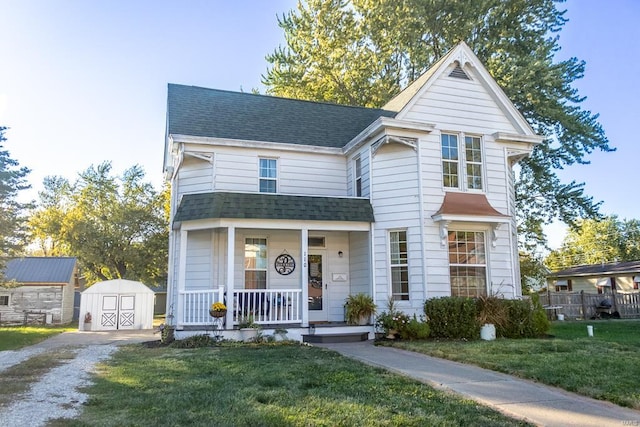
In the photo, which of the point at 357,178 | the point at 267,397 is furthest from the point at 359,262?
the point at 267,397

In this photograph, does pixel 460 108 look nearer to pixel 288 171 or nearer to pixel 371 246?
pixel 371 246

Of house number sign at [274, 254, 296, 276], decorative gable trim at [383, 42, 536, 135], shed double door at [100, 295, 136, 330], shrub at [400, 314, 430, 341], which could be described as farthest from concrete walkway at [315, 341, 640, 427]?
shed double door at [100, 295, 136, 330]

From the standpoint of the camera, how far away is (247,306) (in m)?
11.8

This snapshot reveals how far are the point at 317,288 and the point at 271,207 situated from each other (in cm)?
298

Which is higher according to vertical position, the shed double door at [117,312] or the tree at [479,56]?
the tree at [479,56]

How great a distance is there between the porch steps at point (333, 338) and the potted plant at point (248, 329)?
121 centimetres

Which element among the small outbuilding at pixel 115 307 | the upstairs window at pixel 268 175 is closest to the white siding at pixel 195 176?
the upstairs window at pixel 268 175

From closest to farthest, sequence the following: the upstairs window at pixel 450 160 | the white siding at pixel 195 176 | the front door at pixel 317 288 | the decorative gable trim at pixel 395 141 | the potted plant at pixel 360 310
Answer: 1. the potted plant at pixel 360 310
2. the decorative gable trim at pixel 395 141
3. the upstairs window at pixel 450 160
4. the white siding at pixel 195 176
5. the front door at pixel 317 288

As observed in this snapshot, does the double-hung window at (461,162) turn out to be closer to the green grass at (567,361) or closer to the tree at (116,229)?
the green grass at (567,361)

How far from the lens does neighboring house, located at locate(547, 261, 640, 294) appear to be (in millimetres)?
27403

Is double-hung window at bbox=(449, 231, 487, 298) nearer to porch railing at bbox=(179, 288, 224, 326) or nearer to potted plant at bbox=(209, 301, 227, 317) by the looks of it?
potted plant at bbox=(209, 301, 227, 317)

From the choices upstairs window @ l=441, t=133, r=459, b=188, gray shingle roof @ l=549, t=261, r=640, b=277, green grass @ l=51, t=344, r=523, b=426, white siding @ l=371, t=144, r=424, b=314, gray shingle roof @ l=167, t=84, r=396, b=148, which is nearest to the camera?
green grass @ l=51, t=344, r=523, b=426

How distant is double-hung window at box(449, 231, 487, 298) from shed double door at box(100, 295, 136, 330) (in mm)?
15211

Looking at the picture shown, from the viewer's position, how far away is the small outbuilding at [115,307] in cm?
2062
